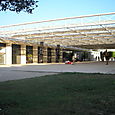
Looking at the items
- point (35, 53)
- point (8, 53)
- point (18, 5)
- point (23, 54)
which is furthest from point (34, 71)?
point (35, 53)

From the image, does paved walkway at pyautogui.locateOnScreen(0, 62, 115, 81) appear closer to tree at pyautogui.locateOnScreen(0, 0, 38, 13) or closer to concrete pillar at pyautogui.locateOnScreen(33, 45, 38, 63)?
tree at pyautogui.locateOnScreen(0, 0, 38, 13)

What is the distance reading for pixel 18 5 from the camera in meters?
4.96

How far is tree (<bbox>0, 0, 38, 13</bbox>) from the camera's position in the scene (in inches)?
190

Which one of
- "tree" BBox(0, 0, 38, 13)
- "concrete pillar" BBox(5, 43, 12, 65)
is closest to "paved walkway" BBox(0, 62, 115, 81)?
"tree" BBox(0, 0, 38, 13)

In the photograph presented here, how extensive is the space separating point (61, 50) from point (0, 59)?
2190 centimetres

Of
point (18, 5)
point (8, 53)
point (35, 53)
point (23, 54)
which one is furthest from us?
point (35, 53)

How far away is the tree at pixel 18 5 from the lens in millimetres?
4836

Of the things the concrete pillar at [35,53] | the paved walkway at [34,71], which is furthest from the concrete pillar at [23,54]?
the paved walkway at [34,71]

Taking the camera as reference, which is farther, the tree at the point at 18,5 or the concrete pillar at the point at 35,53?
the concrete pillar at the point at 35,53

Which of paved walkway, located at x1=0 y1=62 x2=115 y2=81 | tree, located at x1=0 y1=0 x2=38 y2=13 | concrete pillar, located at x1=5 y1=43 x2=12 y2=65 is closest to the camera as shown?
tree, located at x1=0 y1=0 x2=38 y2=13

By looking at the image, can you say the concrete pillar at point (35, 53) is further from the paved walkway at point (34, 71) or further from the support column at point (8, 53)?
the paved walkway at point (34, 71)

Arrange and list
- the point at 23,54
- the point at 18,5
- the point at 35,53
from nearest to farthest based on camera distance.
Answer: the point at 18,5 < the point at 23,54 < the point at 35,53

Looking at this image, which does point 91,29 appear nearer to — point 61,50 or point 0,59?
point 0,59

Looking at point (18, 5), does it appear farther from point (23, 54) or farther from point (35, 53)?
point (35, 53)
